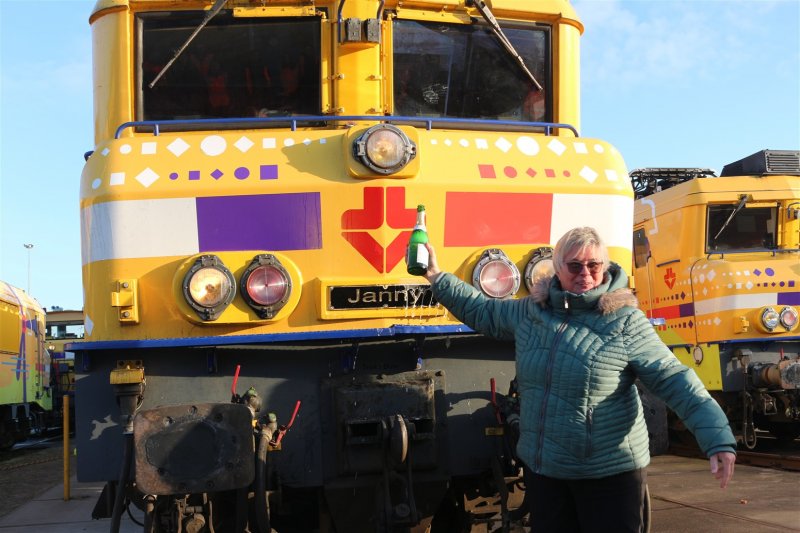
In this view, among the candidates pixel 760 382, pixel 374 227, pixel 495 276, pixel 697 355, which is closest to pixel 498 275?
pixel 495 276

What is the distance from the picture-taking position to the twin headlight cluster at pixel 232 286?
13.6 feet

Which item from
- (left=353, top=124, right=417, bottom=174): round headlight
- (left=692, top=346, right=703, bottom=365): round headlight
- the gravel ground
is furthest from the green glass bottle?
(left=692, top=346, right=703, bottom=365): round headlight

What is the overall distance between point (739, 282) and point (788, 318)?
679mm

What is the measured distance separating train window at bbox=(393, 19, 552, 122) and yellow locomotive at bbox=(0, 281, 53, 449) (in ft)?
41.5

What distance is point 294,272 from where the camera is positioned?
430cm

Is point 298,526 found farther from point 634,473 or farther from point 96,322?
point 634,473

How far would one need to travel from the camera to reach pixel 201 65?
481 centimetres

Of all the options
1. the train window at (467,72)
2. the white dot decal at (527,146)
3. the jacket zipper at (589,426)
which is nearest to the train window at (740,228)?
the train window at (467,72)

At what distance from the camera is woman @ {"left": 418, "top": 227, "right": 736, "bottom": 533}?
3.08m

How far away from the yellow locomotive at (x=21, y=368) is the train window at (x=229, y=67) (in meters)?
12.0

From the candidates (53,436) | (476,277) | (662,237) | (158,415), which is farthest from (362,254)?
(53,436)

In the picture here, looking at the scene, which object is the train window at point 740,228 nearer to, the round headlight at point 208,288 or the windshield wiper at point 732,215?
the windshield wiper at point 732,215

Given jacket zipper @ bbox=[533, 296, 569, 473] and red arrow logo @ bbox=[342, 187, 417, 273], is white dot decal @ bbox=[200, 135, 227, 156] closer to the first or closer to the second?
red arrow logo @ bbox=[342, 187, 417, 273]

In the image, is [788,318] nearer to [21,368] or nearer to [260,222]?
[260,222]
